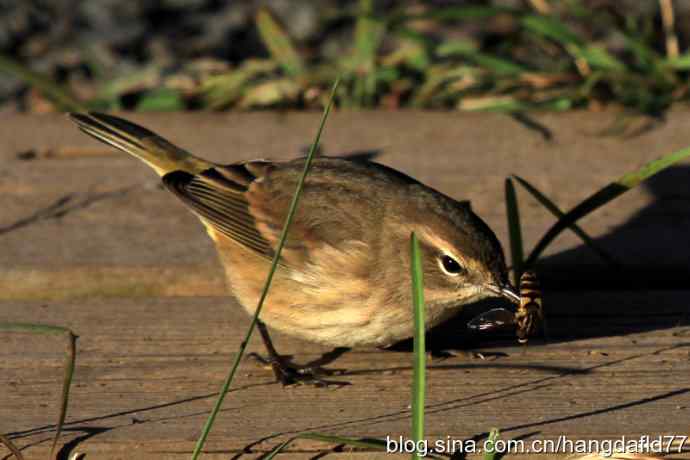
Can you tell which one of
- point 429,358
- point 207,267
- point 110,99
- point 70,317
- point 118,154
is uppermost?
point 110,99

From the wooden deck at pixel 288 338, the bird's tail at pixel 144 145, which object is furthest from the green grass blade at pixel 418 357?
the bird's tail at pixel 144 145

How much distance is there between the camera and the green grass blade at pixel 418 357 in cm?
260

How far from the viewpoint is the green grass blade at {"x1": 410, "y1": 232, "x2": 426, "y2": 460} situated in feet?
8.53

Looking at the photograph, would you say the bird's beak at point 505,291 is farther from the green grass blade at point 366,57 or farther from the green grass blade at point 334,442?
the green grass blade at point 366,57

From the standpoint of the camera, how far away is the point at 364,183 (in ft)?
13.2

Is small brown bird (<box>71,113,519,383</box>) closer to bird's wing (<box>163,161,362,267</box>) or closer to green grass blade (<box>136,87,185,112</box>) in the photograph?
bird's wing (<box>163,161,362,267</box>)

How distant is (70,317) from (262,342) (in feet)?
2.12

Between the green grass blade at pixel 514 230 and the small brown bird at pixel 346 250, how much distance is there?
16cm

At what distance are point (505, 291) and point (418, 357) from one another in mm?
1032

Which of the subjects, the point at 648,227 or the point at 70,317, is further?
the point at 648,227

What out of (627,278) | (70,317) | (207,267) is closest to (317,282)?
(207,267)

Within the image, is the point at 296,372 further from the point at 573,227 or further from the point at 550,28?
the point at 550,28

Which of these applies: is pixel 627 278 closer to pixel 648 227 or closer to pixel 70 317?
pixel 648 227

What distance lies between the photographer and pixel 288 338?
390 centimetres
